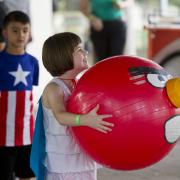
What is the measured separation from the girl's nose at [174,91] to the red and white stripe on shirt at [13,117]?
1219 mm

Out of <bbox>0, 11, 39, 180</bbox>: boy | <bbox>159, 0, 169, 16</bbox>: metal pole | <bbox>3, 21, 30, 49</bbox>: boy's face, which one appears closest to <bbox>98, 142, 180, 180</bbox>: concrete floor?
<bbox>0, 11, 39, 180</bbox>: boy

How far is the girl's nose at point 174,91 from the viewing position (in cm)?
253

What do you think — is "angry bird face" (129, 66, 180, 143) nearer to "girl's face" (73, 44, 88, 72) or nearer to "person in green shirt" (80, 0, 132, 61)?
"girl's face" (73, 44, 88, 72)

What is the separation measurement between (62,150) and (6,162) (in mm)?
849

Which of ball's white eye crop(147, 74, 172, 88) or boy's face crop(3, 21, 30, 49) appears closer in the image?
ball's white eye crop(147, 74, 172, 88)

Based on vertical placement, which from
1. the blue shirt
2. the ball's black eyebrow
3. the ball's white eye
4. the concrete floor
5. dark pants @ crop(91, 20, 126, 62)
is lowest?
the concrete floor

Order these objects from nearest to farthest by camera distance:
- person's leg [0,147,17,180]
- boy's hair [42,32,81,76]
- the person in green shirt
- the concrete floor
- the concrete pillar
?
1. boy's hair [42,32,81,76]
2. person's leg [0,147,17,180]
3. the concrete floor
4. the person in green shirt
5. the concrete pillar

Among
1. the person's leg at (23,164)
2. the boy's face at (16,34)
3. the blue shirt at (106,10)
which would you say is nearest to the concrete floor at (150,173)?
the person's leg at (23,164)

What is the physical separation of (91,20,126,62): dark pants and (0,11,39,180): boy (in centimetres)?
252

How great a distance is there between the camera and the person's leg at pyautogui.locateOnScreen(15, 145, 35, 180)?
354cm

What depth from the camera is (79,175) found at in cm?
278

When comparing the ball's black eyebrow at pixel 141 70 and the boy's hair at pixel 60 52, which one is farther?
the boy's hair at pixel 60 52

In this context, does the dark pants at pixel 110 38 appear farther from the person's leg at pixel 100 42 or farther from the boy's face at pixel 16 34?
the boy's face at pixel 16 34

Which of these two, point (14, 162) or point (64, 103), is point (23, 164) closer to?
point (14, 162)
